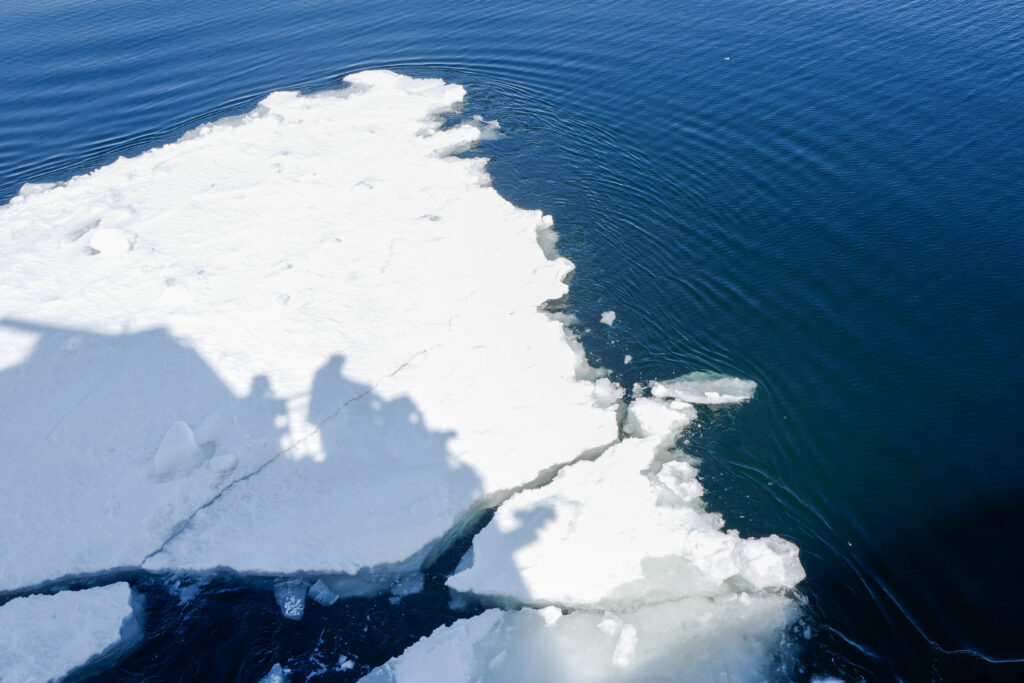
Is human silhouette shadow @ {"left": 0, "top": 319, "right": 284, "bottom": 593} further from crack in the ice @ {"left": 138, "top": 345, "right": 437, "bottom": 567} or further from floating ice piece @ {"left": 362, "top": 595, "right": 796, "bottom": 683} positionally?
floating ice piece @ {"left": 362, "top": 595, "right": 796, "bottom": 683}

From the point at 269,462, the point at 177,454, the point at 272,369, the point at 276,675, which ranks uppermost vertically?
Result: the point at 272,369

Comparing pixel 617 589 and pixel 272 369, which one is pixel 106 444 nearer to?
pixel 272 369

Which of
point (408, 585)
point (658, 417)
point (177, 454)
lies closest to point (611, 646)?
point (408, 585)

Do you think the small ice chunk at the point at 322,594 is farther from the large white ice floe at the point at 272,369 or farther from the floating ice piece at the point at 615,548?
the floating ice piece at the point at 615,548

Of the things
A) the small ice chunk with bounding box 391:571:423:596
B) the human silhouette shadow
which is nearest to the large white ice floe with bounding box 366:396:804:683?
the small ice chunk with bounding box 391:571:423:596

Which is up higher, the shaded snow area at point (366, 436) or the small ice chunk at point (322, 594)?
Answer: the shaded snow area at point (366, 436)

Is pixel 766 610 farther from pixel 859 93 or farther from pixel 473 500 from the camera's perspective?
pixel 859 93

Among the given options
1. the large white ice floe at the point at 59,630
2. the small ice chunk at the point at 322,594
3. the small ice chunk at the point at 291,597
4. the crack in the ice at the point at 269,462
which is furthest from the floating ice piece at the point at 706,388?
the large white ice floe at the point at 59,630

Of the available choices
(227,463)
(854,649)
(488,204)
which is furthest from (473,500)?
(488,204)
